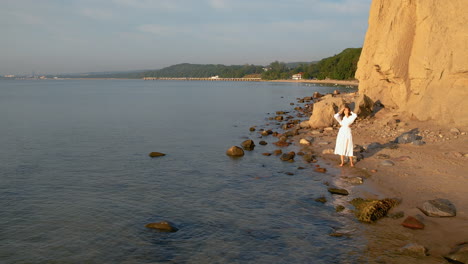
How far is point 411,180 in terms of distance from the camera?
13.4 meters

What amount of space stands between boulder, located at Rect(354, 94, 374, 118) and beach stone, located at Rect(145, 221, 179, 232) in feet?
59.6

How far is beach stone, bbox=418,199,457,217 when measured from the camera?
34.1 ft

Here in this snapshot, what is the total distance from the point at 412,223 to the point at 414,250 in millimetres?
1593

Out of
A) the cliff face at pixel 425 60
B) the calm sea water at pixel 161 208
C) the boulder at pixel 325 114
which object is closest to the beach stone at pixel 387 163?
the calm sea water at pixel 161 208

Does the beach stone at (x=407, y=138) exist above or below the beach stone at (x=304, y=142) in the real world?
above

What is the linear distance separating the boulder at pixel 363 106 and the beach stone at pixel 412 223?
15678 mm

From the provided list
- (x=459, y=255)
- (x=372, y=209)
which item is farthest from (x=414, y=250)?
(x=372, y=209)

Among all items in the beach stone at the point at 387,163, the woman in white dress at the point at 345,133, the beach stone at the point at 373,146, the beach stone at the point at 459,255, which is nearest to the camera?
the beach stone at the point at 459,255

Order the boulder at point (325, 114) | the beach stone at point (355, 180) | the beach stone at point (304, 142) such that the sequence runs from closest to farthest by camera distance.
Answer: the beach stone at point (355, 180) < the beach stone at point (304, 142) < the boulder at point (325, 114)

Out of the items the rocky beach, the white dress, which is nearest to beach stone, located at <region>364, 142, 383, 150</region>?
the rocky beach

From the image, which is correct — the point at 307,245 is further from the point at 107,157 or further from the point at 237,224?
the point at 107,157

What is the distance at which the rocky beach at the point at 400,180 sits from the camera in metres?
9.13

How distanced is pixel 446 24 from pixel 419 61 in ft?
8.21

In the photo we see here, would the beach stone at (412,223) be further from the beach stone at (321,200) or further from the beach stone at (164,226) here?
the beach stone at (164,226)
